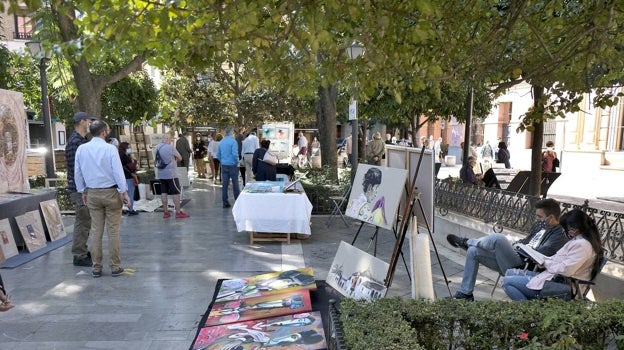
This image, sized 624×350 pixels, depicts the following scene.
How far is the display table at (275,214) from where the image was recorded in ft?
22.1

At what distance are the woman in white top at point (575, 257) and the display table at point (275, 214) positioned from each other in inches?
142

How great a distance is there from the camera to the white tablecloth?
6715 millimetres

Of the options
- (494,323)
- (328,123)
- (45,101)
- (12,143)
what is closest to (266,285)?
(494,323)

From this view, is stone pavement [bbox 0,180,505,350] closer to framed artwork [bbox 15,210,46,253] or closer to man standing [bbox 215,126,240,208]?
framed artwork [bbox 15,210,46,253]

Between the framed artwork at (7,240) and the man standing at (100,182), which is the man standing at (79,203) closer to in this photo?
the man standing at (100,182)

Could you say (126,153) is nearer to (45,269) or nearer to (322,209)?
(45,269)

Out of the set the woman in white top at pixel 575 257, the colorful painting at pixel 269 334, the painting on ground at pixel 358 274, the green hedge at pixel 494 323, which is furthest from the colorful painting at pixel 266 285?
the woman in white top at pixel 575 257

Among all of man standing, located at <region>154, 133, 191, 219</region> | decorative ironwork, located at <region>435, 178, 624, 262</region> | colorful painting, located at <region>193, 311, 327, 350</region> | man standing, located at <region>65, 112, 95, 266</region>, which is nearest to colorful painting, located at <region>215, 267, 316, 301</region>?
colorful painting, located at <region>193, 311, 327, 350</region>

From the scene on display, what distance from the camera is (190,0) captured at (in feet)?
11.6

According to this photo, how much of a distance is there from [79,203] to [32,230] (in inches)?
57.1

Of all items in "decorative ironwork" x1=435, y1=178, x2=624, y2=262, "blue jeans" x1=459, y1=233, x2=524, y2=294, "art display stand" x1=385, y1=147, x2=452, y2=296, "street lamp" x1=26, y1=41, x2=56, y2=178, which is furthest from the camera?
"street lamp" x1=26, y1=41, x2=56, y2=178

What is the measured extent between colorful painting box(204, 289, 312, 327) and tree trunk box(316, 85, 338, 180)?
6707mm

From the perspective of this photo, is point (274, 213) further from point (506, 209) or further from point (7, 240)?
point (7, 240)

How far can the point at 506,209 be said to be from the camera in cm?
594
